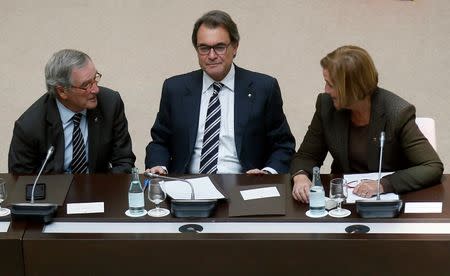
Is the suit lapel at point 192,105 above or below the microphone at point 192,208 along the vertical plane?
above

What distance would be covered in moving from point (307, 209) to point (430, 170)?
523 millimetres

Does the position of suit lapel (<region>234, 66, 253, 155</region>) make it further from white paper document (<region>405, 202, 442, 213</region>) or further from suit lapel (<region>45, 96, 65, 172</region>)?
white paper document (<region>405, 202, 442, 213</region>)

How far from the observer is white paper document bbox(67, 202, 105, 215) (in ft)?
8.75

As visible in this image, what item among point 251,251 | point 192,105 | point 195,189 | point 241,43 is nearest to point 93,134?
point 192,105

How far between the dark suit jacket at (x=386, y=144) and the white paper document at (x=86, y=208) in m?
0.80

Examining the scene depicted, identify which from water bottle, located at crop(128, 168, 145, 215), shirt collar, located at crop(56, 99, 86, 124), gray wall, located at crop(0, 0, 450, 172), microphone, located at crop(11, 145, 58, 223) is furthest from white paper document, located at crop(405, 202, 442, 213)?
gray wall, located at crop(0, 0, 450, 172)

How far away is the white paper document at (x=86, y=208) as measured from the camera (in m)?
2.67

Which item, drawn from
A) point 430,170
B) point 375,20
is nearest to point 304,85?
point 375,20

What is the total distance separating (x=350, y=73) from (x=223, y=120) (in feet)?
2.40

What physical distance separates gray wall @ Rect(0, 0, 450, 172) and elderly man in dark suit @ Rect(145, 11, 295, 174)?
1.57m

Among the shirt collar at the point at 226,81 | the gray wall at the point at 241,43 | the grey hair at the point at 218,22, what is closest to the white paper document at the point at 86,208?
the shirt collar at the point at 226,81

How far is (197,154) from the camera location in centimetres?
337

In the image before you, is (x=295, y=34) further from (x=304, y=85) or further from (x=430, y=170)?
(x=430, y=170)

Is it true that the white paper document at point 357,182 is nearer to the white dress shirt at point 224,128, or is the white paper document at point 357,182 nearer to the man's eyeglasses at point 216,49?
the white dress shirt at point 224,128
